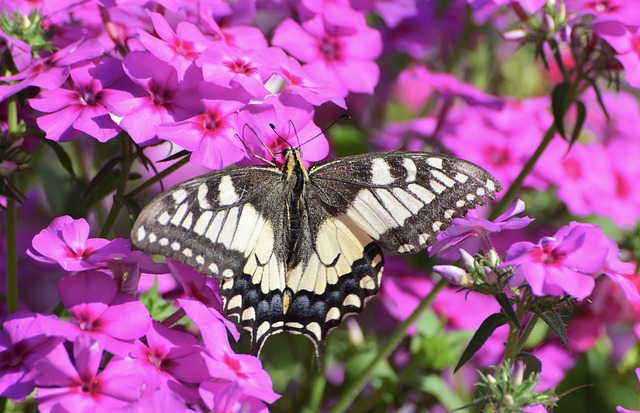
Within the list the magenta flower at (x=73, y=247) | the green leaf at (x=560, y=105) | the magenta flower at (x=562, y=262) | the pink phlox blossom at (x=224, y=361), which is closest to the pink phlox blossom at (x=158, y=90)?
the magenta flower at (x=73, y=247)

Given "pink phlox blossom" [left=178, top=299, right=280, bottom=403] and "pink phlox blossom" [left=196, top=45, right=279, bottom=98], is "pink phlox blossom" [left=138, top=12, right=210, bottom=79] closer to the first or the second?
"pink phlox blossom" [left=196, top=45, right=279, bottom=98]

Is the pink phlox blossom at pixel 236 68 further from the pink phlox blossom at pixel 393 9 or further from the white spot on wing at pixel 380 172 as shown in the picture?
the pink phlox blossom at pixel 393 9

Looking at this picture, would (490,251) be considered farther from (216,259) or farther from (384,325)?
(384,325)

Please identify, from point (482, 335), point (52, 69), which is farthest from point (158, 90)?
point (482, 335)

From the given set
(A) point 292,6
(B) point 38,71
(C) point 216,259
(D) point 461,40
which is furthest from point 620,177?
(B) point 38,71

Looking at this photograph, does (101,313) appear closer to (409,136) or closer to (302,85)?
(302,85)

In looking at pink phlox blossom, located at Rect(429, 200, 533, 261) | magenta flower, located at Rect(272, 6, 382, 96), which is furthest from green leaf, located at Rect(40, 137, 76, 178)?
pink phlox blossom, located at Rect(429, 200, 533, 261)
